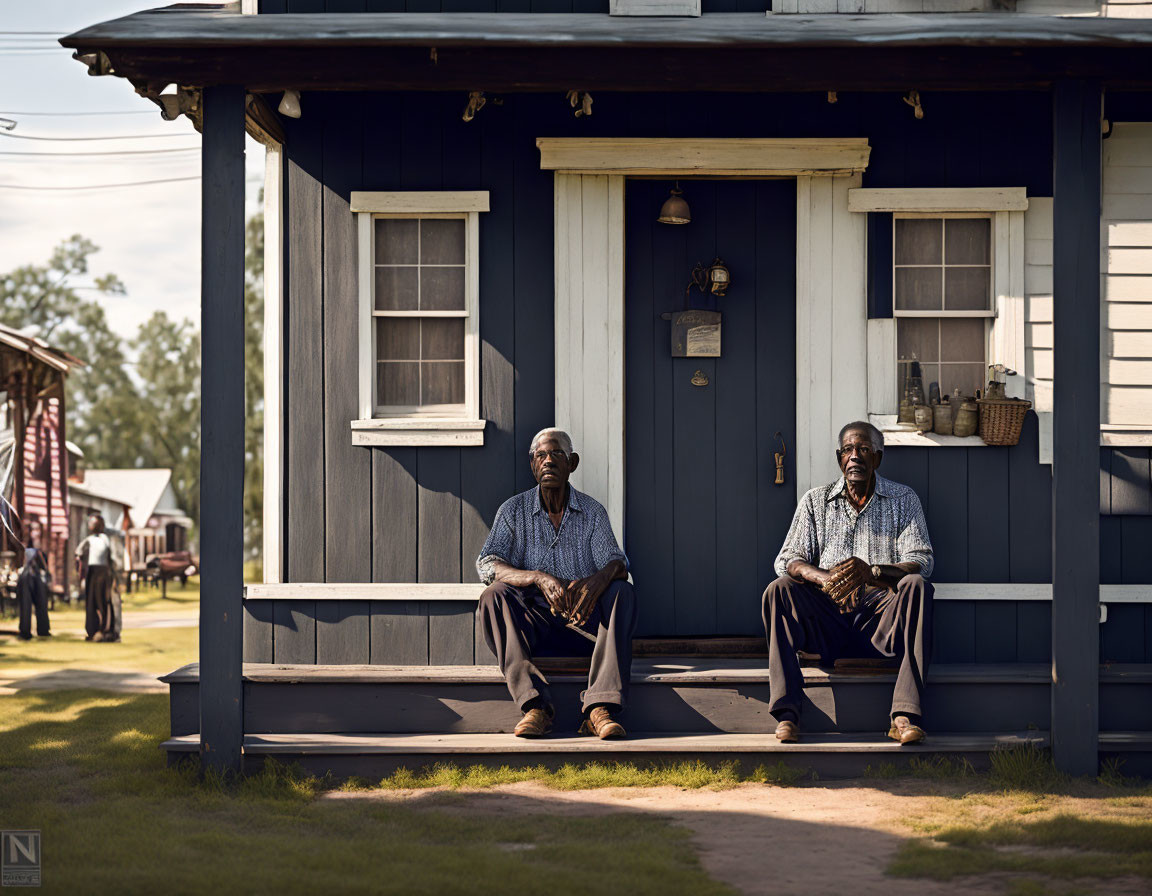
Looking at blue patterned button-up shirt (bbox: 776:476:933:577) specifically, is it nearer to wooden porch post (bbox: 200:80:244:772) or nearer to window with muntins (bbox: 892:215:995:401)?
window with muntins (bbox: 892:215:995:401)

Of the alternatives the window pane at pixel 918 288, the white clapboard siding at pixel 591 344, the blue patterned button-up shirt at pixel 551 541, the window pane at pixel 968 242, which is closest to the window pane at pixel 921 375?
the window pane at pixel 918 288

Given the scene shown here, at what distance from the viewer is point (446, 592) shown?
22.2 feet

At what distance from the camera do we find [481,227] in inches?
271

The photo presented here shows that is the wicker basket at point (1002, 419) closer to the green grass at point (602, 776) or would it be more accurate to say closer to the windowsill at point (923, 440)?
the windowsill at point (923, 440)

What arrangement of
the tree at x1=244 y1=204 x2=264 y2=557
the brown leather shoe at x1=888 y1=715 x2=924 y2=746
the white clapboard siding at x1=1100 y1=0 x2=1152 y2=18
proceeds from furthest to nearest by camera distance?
1. the tree at x1=244 y1=204 x2=264 y2=557
2. the white clapboard siding at x1=1100 y1=0 x2=1152 y2=18
3. the brown leather shoe at x1=888 y1=715 x2=924 y2=746

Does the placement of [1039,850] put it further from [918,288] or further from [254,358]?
[254,358]

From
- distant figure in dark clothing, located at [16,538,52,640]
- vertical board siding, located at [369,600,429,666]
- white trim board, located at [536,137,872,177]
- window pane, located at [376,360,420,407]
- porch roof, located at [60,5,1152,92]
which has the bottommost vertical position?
distant figure in dark clothing, located at [16,538,52,640]

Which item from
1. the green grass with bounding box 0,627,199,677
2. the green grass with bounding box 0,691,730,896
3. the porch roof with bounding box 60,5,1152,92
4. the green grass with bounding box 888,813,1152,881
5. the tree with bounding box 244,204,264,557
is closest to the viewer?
the green grass with bounding box 0,691,730,896

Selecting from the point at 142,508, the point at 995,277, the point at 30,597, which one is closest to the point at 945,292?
the point at 995,277

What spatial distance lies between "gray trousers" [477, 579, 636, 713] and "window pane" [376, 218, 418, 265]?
6.65 feet

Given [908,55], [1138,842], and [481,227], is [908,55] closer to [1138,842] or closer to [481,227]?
[481,227]

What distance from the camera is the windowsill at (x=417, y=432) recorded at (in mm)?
6809

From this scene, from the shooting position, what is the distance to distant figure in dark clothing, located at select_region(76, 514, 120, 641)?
15.7 meters

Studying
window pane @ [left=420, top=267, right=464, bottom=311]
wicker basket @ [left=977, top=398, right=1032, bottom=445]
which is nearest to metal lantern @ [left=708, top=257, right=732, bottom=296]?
window pane @ [left=420, top=267, right=464, bottom=311]
